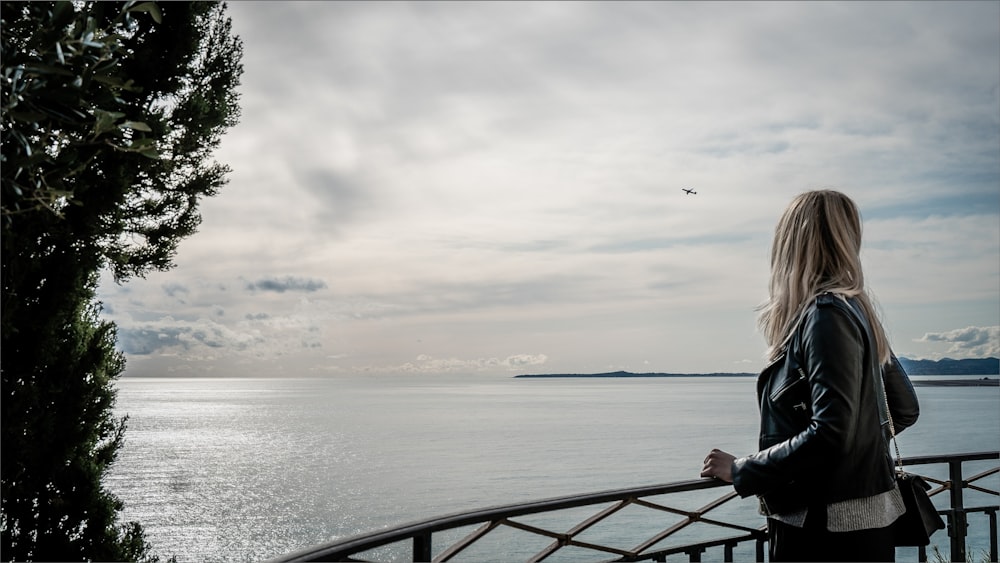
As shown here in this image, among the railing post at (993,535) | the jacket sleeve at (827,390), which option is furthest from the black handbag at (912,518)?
the railing post at (993,535)

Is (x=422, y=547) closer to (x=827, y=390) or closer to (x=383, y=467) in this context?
(x=827, y=390)

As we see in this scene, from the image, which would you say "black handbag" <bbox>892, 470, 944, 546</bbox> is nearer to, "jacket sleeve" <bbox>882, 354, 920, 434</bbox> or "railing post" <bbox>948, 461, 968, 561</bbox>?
"jacket sleeve" <bbox>882, 354, 920, 434</bbox>

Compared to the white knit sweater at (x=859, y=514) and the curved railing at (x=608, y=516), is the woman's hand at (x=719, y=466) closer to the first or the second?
the curved railing at (x=608, y=516)

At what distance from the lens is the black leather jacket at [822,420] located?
1.78 meters

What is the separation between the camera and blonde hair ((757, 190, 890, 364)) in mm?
1930

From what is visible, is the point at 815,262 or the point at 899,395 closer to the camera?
the point at 815,262

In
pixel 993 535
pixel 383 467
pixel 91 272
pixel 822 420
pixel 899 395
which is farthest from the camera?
pixel 383 467

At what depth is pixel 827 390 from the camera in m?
1.77

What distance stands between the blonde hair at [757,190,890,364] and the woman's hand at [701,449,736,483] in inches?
11.4

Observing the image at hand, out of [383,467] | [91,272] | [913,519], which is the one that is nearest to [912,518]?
[913,519]

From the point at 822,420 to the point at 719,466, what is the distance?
0.37 m

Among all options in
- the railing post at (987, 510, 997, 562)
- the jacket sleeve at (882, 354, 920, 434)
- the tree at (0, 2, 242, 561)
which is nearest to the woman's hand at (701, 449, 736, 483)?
the jacket sleeve at (882, 354, 920, 434)

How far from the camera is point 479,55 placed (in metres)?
8.16

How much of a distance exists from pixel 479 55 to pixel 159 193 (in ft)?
12.5
